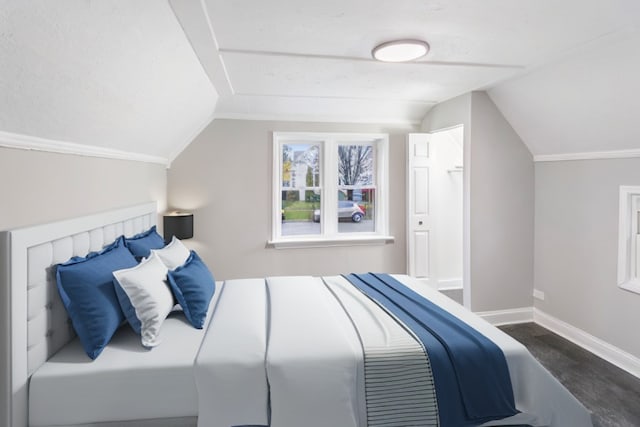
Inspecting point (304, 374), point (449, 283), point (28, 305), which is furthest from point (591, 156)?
point (28, 305)

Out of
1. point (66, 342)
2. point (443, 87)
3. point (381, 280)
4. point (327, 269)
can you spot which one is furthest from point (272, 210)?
point (66, 342)

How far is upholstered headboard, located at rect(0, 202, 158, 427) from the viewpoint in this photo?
1458mm

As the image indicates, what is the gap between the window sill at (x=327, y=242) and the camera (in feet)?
14.5

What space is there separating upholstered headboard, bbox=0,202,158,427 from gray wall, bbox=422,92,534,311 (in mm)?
3362

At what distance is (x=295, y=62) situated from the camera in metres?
2.81

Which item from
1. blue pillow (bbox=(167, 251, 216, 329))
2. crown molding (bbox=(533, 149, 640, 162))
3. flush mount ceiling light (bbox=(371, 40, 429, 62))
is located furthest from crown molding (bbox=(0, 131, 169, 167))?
crown molding (bbox=(533, 149, 640, 162))

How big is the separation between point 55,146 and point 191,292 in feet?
3.45

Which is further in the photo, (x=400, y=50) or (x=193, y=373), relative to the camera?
(x=400, y=50)

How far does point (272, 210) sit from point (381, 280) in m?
1.94

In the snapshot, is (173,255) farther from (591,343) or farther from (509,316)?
(591,343)

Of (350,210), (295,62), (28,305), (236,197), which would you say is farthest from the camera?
(350,210)

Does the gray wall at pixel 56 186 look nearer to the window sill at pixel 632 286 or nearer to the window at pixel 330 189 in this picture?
the window at pixel 330 189

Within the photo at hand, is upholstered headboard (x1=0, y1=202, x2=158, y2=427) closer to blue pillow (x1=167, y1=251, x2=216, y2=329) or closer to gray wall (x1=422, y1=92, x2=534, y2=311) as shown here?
blue pillow (x1=167, y1=251, x2=216, y2=329)

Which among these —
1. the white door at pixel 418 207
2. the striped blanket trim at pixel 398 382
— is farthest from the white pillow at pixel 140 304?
the white door at pixel 418 207
